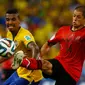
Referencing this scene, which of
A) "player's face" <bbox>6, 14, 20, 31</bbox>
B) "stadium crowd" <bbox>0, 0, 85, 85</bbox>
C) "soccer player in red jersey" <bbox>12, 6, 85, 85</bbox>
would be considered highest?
"player's face" <bbox>6, 14, 20, 31</bbox>

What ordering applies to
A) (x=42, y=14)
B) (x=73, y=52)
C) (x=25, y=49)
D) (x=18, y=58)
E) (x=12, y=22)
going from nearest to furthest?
(x=18, y=58) → (x=73, y=52) → (x=25, y=49) → (x=12, y=22) → (x=42, y=14)

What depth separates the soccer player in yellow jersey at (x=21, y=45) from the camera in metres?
6.68

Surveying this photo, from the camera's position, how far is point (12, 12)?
6891 mm

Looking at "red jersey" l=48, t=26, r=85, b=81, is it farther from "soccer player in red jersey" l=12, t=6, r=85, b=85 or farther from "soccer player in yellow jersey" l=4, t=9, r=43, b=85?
"soccer player in yellow jersey" l=4, t=9, r=43, b=85

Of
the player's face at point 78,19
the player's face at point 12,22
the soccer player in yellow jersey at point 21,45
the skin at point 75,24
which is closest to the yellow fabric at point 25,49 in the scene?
the soccer player in yellow jersey at point 21,45

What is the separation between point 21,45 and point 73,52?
35.0 inches

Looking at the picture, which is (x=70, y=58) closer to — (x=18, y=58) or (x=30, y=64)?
(x=30, y=64)

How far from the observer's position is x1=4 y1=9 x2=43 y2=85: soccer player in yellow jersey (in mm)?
6676

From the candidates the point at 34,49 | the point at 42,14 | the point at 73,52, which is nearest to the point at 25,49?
the point at 34,49

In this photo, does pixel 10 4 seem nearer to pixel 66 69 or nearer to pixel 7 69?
pixel 7 69

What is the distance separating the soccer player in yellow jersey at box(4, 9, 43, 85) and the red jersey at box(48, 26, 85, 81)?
17.7 inches

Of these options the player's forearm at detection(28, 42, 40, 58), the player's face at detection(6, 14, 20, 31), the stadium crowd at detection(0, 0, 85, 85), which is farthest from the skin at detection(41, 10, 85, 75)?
the stadium crowd at detection(0, 0, 85, 85)

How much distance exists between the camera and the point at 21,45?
6766 mm

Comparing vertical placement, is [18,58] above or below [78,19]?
below
